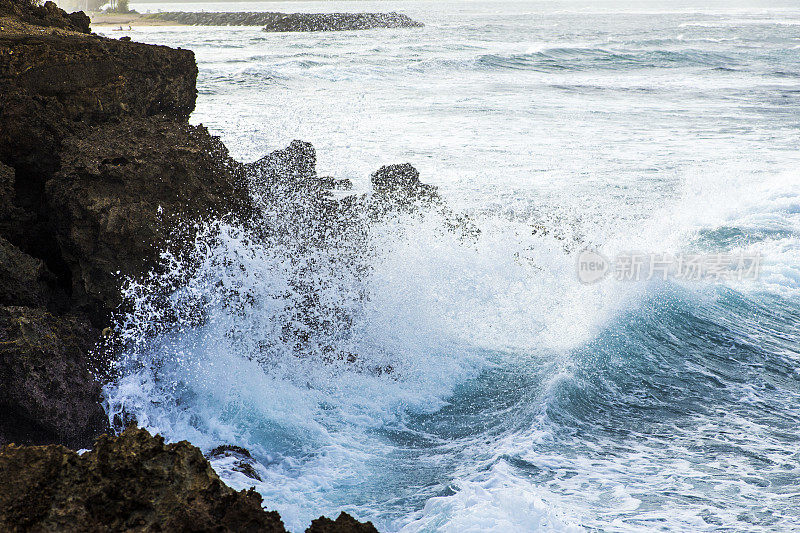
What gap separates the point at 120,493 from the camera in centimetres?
204

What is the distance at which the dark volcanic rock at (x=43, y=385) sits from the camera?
3.03 m

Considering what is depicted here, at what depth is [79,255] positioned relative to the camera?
389 cm

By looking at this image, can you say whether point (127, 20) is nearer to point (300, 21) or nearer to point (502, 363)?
point (300, 21)

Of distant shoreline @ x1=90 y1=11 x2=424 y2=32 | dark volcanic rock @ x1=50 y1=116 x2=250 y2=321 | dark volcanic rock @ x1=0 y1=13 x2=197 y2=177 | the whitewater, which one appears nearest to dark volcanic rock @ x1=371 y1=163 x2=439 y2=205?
the whitewater

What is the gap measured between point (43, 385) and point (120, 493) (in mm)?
1377

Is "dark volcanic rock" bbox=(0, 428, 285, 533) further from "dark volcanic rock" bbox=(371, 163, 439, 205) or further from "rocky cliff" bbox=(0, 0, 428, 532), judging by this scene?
"dark volcanic rock" bbox=(371, 163, 439, 205)

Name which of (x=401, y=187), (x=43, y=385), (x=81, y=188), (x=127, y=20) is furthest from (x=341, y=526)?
(x=127, y=20)

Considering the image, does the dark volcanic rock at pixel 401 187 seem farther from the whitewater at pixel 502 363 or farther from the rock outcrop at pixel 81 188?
the rock outcrop at pixel 81 188

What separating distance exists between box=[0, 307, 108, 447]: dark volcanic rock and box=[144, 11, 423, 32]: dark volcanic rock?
45.9 m

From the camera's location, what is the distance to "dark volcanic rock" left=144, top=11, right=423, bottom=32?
154ft

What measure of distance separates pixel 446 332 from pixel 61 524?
127 inches

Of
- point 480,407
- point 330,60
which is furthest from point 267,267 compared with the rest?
point 330,60

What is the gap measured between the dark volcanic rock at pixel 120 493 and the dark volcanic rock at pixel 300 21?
155 feet

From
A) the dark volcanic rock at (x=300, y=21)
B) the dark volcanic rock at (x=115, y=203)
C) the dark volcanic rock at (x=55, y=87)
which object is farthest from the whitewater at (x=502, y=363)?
the dark volcanic rock at (x=300, y=21)
